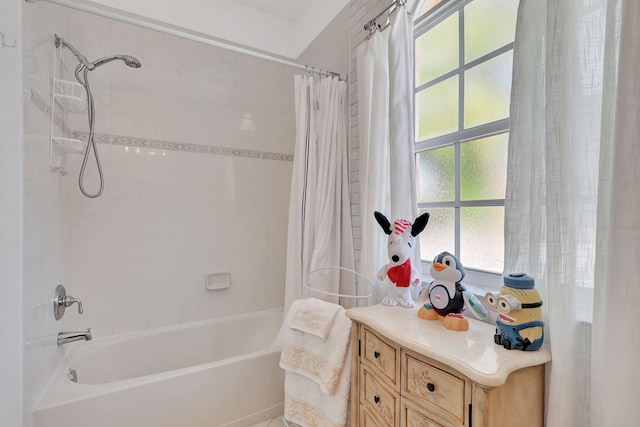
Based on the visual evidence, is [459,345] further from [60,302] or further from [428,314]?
[60,302]

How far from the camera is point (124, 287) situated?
6.74 feet

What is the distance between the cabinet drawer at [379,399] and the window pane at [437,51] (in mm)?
1472

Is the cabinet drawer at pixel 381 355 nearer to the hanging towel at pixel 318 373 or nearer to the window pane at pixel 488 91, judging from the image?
the hanging towel at pixel 318 373

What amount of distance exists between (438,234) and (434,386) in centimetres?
83

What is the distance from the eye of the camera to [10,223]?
3.70 feet

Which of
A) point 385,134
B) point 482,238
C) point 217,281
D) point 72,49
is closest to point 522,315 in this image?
point 482,238

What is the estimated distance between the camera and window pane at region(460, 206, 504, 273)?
1.26m

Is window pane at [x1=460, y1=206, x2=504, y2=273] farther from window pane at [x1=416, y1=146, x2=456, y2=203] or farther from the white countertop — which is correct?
the white countertop

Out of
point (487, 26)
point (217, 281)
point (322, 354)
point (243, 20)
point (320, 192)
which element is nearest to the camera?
point (487, 26)

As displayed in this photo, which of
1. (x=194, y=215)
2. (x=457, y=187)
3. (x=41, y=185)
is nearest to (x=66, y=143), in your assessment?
(x=41, y=185)

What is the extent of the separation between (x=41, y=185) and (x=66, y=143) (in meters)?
0.28

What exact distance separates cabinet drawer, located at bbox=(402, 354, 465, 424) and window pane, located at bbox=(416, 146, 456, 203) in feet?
2.79

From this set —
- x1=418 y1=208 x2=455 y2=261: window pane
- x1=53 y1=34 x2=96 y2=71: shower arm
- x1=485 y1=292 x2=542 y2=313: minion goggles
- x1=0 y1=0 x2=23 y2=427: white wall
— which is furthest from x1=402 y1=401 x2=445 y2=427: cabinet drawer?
x1=53 y1=34 x2=96 y2=71: shower arm

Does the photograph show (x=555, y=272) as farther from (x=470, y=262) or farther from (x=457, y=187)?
(x=457, y=187)
